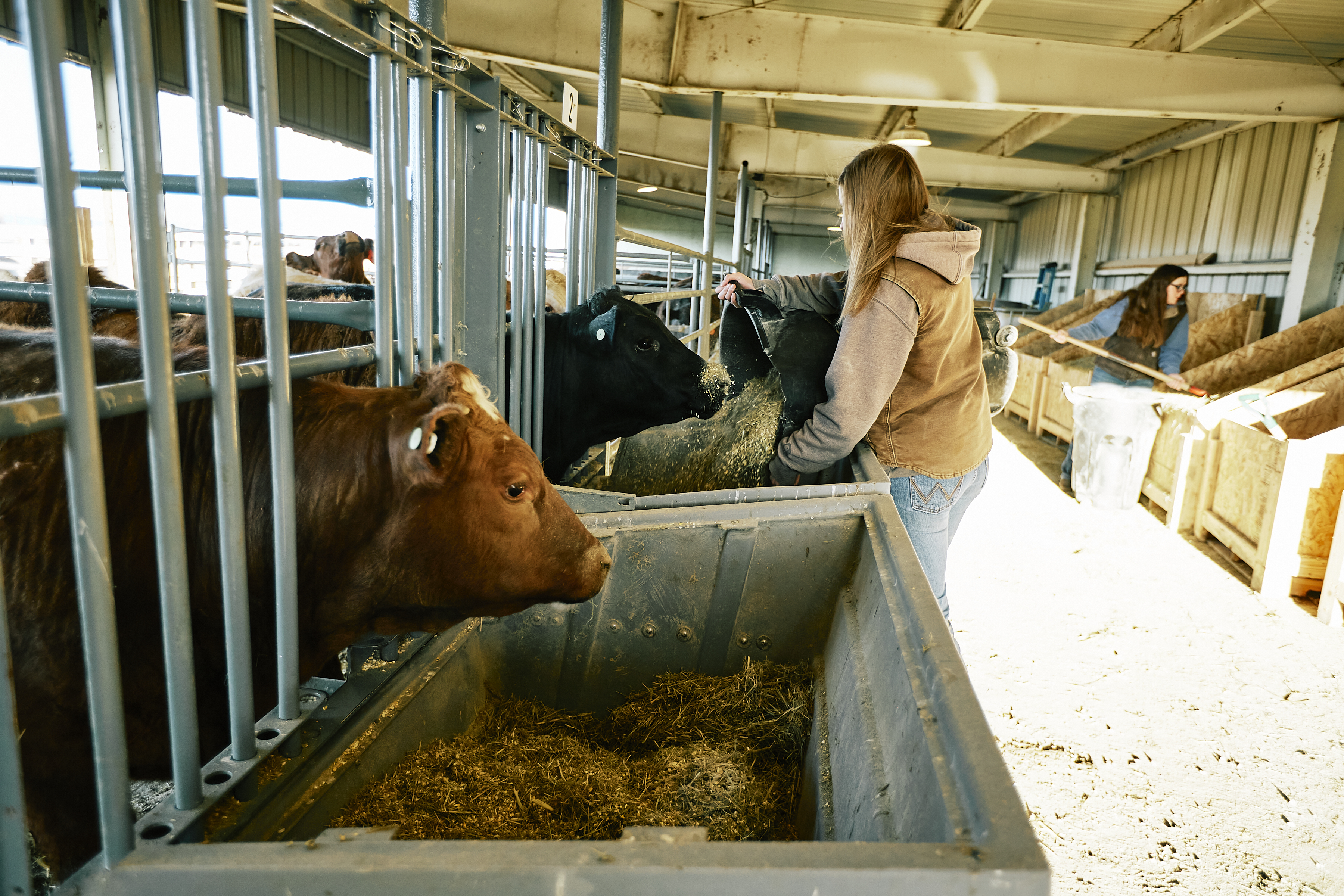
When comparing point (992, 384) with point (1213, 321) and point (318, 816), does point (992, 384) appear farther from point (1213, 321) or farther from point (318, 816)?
point (1213, 321)

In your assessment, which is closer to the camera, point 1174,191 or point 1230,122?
point 1230,122

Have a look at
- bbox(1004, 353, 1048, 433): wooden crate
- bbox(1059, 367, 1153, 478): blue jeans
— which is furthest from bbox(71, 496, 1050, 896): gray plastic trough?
bbox(1004, 353, 1048, 433): wooden crate

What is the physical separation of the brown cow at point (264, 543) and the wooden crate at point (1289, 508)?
14.3 ft

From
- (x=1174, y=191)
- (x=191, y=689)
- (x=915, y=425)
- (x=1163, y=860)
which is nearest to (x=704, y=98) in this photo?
(x=1174, y=191)

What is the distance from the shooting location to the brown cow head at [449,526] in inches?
59.7

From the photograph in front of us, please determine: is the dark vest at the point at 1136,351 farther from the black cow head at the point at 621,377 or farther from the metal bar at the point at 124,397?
the metal bar at the point at 124,397

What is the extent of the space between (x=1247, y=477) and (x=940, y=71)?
392 cm

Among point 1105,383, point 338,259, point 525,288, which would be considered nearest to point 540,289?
point 525,288

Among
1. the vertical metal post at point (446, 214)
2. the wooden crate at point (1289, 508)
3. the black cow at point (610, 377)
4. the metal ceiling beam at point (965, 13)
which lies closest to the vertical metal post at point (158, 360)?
the vertical metal post at point (446, 214)

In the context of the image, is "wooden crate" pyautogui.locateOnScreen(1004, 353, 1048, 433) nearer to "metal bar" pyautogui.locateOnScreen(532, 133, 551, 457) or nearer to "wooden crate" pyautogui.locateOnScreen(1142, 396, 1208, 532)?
"wooden crate" pyautogui.locateOnScreen(1142, 396, 1208, 532)

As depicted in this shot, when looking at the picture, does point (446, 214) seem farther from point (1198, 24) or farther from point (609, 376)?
point (1198, 24)

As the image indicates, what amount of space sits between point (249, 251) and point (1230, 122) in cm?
1115

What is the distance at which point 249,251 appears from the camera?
940 cm

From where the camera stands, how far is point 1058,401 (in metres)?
8.70
